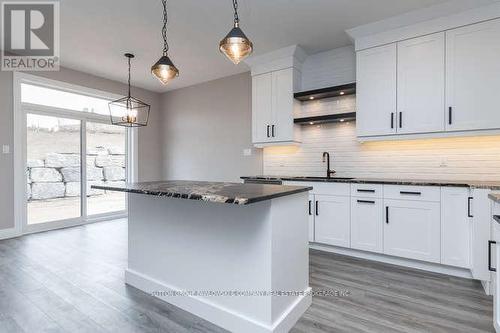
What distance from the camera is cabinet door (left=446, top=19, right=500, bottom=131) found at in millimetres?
2725

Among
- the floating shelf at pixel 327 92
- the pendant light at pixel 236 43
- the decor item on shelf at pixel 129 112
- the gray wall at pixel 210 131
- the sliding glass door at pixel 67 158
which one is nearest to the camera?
the pendant light at pixel 236 43

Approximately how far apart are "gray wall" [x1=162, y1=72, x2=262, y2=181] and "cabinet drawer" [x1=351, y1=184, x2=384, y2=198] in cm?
186

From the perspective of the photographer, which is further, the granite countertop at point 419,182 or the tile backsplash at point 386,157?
the tile backsplash at point 386,157

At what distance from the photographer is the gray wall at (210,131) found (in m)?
4.94

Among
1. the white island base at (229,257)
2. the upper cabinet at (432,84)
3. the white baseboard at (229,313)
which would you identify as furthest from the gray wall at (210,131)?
the white baseboard at (229,313)

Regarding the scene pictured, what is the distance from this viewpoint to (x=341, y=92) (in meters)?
3.68

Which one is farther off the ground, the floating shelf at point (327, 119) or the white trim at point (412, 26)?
the white trim at point (412, 26)

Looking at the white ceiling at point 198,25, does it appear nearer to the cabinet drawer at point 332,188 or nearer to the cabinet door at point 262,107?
the cabinet door at point 262,107

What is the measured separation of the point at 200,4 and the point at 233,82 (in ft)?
7.31

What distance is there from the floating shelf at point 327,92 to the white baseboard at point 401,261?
208 centimetres

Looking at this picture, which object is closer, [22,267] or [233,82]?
[22,267]

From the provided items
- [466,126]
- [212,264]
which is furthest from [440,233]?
[212,264]

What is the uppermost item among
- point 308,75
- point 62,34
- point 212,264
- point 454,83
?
point 62,34

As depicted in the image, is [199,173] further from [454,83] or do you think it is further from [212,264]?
[454,83]
